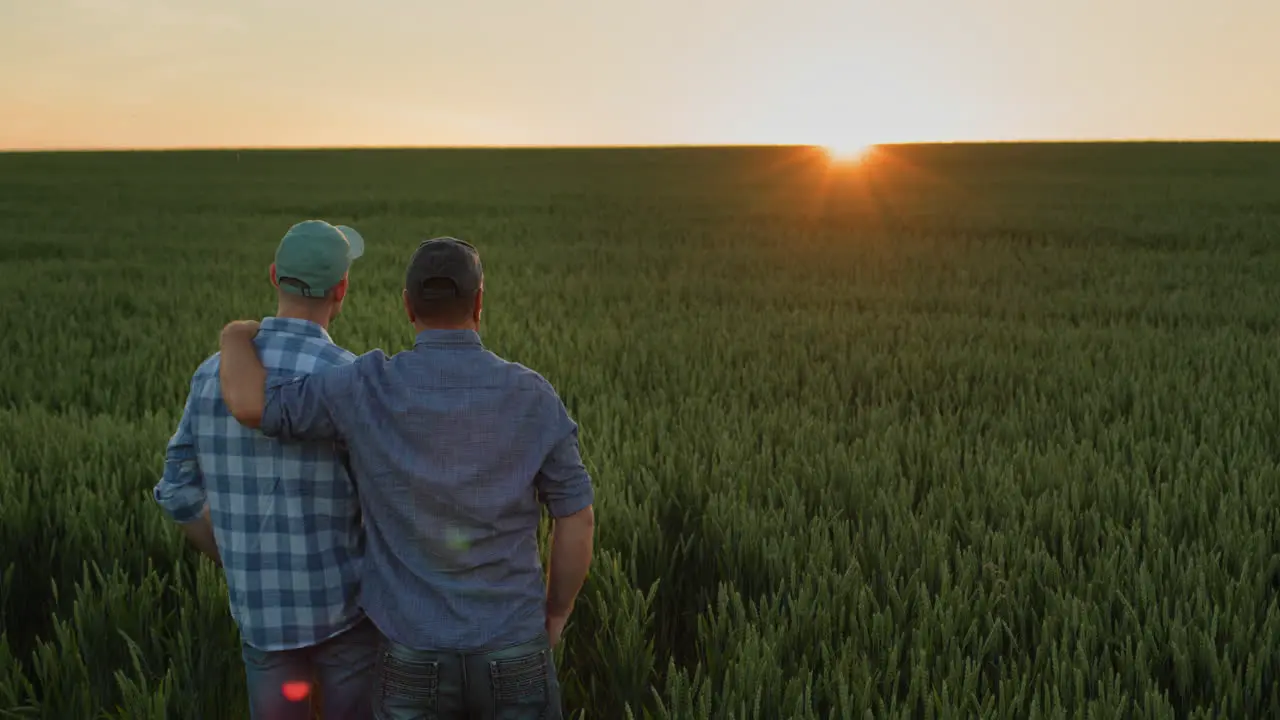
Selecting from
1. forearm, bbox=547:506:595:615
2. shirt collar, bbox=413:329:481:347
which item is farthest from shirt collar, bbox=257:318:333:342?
forearm, bbox=547:506:595:615

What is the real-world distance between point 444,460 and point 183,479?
67 cm

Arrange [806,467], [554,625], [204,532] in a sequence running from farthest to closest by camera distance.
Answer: [806,467] → [204,532] → [554,625]

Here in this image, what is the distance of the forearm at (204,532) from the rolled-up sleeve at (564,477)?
0.82 metres

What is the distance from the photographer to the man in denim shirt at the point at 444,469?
192 centimetres

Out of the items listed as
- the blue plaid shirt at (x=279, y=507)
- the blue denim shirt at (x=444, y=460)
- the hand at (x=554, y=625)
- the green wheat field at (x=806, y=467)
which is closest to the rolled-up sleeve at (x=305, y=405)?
the blue denim shirt at (x=444, y=460)

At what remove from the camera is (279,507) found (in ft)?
6.82

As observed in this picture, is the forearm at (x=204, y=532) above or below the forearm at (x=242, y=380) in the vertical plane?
below

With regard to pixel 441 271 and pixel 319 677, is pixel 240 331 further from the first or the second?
pixel 319 677

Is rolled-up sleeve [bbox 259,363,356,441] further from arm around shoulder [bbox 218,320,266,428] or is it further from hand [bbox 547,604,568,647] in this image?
hand [bbox 547,604,568,647]

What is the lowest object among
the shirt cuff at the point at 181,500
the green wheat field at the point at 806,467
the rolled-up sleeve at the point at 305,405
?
the green wheat field at the point at 806,467

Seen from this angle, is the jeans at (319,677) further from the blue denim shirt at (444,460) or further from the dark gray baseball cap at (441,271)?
the dark gray baseball cap at (441,271)

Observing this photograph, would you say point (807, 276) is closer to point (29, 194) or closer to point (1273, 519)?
point (1273, 519)

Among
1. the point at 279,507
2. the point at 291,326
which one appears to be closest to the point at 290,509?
the point at 279,507

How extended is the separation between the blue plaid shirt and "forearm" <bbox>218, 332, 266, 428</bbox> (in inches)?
2.5
